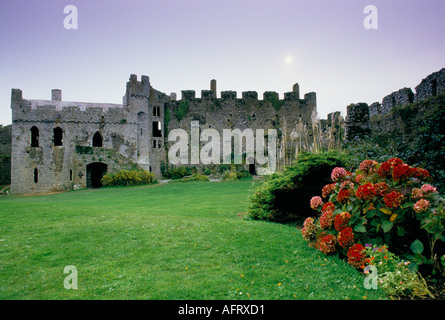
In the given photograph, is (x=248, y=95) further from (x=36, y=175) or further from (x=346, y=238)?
(x=346, y=238)

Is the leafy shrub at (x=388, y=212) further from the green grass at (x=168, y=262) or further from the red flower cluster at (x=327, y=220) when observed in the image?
the green grass at (x=168, y=262)

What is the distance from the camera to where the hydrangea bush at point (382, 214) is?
15.4ft

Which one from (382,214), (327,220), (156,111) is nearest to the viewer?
(382,214)

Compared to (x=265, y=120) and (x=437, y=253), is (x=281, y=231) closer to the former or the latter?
(x=437, y=253)

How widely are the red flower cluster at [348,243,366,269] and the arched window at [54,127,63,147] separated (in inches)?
1188

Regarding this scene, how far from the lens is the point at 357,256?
4848 millimetres

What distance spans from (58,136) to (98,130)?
3.88 m

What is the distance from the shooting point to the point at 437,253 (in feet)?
15.7

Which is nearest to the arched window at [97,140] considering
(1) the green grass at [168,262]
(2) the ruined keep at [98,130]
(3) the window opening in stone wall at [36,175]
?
(2) the ruined keep at [98,130]

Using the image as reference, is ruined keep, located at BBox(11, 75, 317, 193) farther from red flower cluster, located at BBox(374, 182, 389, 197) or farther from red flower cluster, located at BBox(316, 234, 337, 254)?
red flower cluster, located at BBox(374, 182, 389, 197)

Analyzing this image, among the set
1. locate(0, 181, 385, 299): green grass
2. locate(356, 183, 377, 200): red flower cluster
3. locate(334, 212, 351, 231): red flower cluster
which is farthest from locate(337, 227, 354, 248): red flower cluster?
locate(356, 183, 377, 200): red flower cluster

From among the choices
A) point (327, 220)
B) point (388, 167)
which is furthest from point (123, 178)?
point (388, 167)

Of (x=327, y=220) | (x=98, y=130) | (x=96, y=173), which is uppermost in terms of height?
(x=98, y=130)

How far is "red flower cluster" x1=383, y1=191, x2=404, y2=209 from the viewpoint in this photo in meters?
4.84
